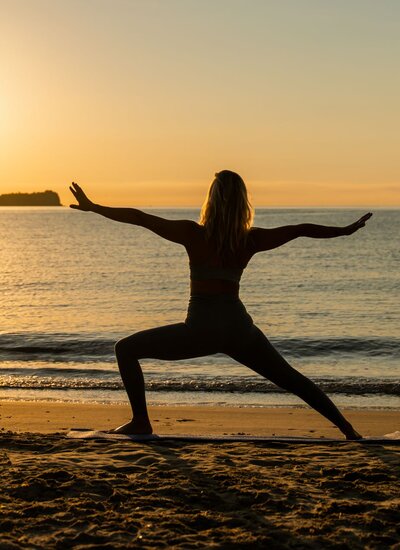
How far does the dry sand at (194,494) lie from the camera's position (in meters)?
4.47

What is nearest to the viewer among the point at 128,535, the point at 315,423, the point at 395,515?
the point at 128,535

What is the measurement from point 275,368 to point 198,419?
339 centimetres

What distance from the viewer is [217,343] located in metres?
6.22

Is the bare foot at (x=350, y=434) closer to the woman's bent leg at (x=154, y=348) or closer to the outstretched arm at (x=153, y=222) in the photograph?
the woman's bent leg at (x=154, y=348)

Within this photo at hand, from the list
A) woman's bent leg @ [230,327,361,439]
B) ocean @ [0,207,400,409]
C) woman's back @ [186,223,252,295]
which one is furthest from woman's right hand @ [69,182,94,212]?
ocean @ [0,207,400,409]

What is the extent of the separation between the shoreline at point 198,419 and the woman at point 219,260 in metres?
2.43

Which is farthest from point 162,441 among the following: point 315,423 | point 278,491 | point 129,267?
point 129,267

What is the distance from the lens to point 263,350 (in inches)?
248

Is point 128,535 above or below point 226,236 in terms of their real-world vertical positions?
below

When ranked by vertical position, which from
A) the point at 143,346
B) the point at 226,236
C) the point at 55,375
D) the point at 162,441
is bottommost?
the point at 55,375

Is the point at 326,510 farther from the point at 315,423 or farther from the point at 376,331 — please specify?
the point at 376,331

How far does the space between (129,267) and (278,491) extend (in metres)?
40.9

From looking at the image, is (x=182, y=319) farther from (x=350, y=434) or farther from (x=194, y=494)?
(x=194, y=494)

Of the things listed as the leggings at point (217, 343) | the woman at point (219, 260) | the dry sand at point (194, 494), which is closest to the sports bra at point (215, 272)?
the woman at point (219, 260)
